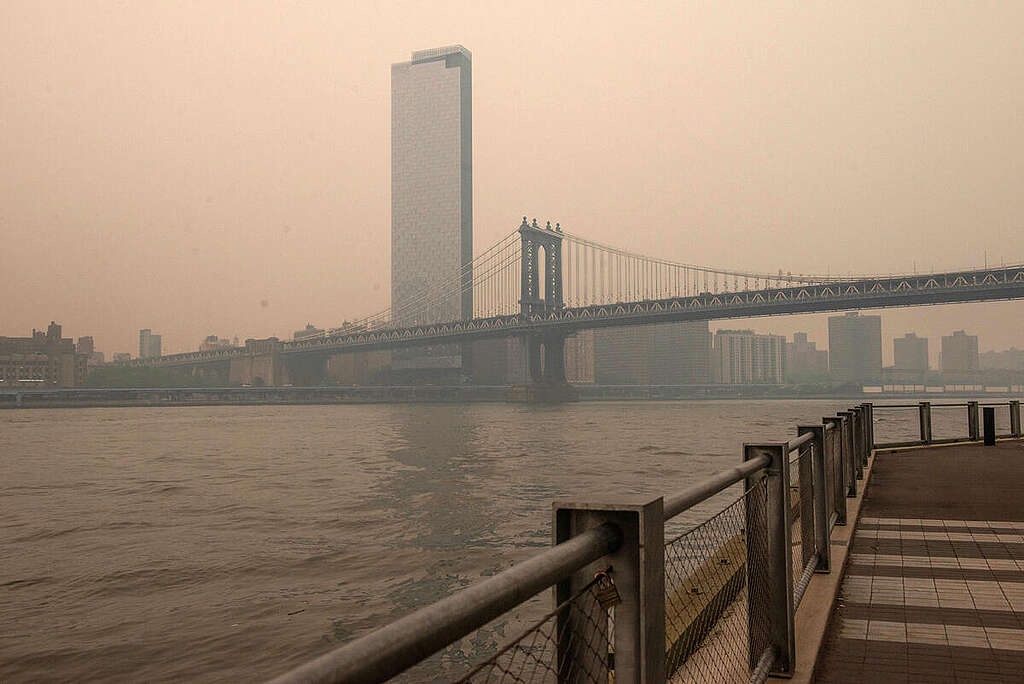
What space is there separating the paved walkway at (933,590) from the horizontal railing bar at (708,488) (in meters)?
1.13

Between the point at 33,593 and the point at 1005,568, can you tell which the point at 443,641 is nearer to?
the point at 1005,568

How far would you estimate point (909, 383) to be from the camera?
416ft

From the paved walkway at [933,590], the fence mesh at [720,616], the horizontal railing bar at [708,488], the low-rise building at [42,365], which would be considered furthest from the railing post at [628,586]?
the low-rise building at [42,365]

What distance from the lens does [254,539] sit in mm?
14797

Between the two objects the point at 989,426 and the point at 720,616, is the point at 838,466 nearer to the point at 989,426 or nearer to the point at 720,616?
the point at 720,616

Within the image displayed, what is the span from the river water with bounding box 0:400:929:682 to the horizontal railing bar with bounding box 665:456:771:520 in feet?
1.33

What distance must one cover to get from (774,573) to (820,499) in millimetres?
1901

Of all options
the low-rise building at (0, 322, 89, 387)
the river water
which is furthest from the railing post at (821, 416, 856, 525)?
the low-rise building at (0, 322, 89, 387)

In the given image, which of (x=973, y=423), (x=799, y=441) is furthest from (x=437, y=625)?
(x=973, y=423)

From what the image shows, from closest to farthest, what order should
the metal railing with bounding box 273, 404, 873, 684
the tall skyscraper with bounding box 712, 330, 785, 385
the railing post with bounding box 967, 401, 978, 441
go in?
the metal railing with bounding box 273, 404, 873, 684 → the railing post with bounding box 967, 401, 978, 441 → the tall skyscraper with bounding box 712, 330, 785, 385

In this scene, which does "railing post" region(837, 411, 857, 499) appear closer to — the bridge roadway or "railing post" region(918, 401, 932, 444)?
"railing post" region(918, 401, 932, 444)

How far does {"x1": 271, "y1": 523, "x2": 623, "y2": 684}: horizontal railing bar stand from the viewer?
1.00 m

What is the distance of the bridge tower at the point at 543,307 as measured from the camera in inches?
3565

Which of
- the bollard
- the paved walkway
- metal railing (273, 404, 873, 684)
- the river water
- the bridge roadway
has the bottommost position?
the river water
